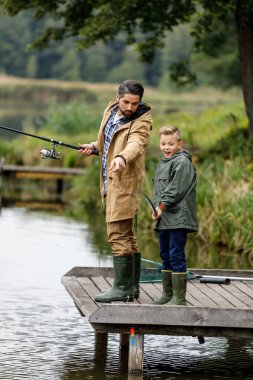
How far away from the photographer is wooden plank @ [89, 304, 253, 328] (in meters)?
8.85

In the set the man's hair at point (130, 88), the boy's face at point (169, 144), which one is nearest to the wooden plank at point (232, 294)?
the boy's face at point (169, 144)

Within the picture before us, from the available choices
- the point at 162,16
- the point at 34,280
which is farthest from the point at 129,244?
the point at 162,16

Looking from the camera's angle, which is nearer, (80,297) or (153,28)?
(80,297)

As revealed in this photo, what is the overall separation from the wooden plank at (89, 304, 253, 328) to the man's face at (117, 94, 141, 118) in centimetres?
153

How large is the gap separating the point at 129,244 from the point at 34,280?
15.8 feet

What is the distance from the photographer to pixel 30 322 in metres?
11.4

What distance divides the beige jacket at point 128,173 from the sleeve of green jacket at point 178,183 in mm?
263

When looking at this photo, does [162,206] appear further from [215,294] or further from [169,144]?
[215,294]

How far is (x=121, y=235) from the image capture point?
948 cm

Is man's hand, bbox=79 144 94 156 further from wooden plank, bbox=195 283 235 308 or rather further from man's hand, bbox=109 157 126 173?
wooden plank, bbox=195 283 235 308

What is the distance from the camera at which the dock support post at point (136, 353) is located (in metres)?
9.09

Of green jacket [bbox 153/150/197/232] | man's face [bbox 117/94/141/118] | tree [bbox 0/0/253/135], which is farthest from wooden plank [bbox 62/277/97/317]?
tree [bbox 0/0/253/135]

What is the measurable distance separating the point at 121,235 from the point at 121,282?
418mm

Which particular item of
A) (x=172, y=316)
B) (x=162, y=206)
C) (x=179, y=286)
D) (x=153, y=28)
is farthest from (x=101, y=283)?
(x=153, y=28)
